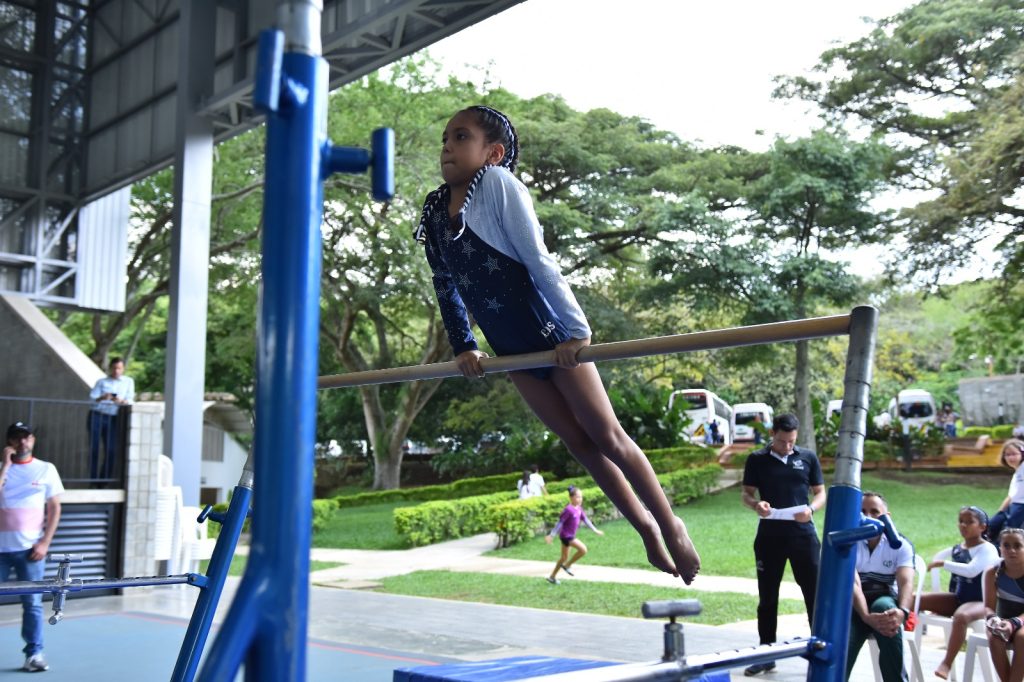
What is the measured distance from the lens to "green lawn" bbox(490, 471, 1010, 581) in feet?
41.4

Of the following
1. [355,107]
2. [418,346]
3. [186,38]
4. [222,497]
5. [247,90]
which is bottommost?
[222,497]

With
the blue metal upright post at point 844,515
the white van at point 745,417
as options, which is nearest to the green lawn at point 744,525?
the blue metal upright post at point 844,515

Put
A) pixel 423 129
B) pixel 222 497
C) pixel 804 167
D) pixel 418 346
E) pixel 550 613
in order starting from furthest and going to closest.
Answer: pixel 222 497, pixel 418 346, pixel 804 167, pixel 423 129, pixel 550 613

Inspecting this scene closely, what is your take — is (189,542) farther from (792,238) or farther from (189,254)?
(792,238)

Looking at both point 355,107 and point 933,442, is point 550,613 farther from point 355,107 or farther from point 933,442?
point 933,442

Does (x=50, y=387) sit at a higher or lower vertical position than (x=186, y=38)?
lower

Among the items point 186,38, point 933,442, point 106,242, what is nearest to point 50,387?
point 106,242

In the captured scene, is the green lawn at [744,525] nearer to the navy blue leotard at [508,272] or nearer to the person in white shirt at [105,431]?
the person in white shirt at [105,431]

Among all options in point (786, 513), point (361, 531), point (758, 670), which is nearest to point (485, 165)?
point (786, 513)

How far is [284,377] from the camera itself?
1121 millimetres

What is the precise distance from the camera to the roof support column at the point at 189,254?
35.7 ft

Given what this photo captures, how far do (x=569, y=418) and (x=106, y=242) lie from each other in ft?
43.7

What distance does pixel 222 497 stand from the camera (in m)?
28.8

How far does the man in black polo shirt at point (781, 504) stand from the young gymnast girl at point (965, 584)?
797 mm
